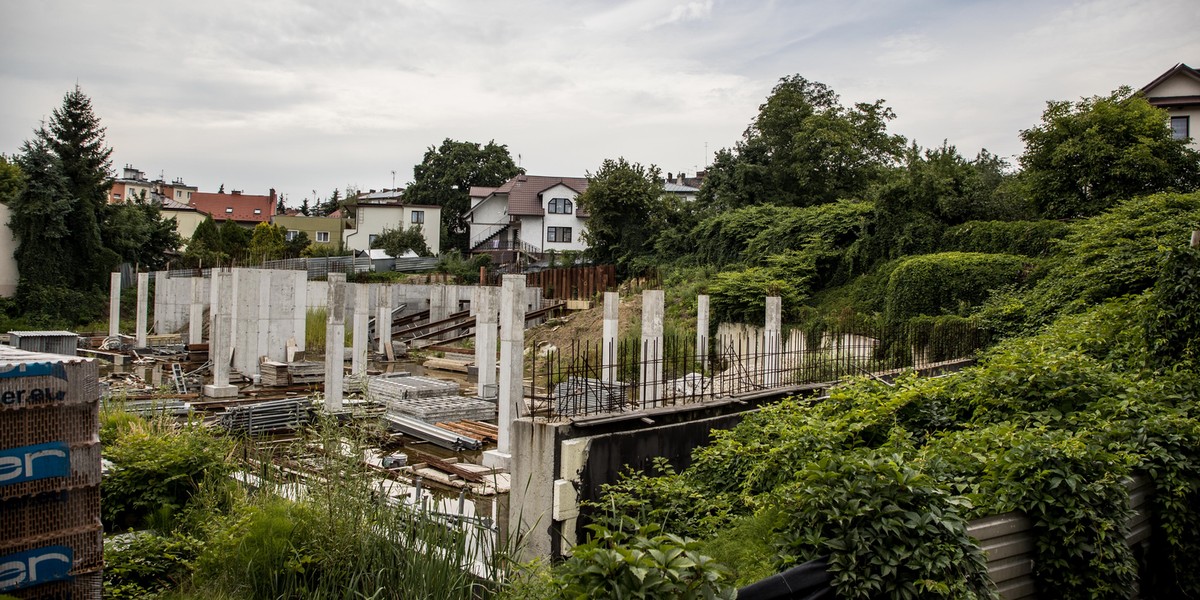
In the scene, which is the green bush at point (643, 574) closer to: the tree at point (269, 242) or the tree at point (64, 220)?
the tree at point (64, 220)

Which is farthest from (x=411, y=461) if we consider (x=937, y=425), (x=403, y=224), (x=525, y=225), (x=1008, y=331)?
(x=403, y=224)

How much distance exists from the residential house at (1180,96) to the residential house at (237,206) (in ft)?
226

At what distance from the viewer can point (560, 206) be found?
50.1 m

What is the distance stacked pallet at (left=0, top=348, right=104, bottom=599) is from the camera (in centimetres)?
512

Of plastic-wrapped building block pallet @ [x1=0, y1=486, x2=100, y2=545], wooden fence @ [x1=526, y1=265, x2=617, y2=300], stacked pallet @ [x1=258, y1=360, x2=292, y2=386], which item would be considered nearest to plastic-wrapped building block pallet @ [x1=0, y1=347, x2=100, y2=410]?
plastic-wrapped building block pallet @ [x1=0, y1=486, x2=100, y2=545]

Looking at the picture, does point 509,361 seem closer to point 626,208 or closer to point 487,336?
point 487,336

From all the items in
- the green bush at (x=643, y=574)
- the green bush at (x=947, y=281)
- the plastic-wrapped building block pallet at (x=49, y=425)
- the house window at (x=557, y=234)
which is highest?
the house window at (x=557, y=234)

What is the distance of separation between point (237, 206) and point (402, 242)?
34.3m

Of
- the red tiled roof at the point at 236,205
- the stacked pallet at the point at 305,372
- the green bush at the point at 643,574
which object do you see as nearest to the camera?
the green bush at the point at 643,574

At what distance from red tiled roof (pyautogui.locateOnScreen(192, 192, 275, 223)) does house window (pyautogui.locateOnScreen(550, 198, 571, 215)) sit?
125ft

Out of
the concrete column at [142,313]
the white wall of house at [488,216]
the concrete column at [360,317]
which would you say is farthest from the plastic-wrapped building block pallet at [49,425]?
the white wall of house at [488,216]

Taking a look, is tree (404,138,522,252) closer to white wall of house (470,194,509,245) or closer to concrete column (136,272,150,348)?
white wall of house (470,194,509,245)

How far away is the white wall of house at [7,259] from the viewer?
36.5m

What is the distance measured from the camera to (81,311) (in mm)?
37719
